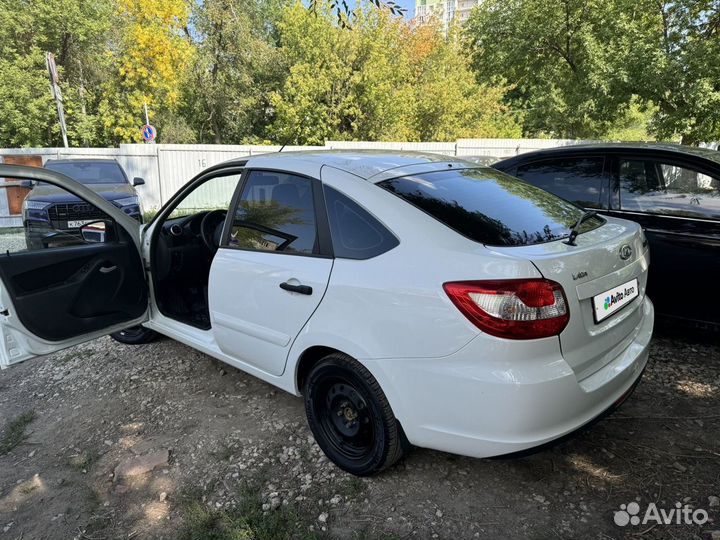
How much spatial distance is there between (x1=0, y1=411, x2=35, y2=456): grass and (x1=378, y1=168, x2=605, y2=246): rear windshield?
2837 mm

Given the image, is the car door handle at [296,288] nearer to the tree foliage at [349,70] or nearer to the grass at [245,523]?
the grass at [245,523]

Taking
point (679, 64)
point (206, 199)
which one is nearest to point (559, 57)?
point (679, 64)

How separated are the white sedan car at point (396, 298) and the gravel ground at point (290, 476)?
29 centimetres

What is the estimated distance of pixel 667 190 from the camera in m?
3.80

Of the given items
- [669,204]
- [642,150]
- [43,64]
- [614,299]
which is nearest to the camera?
[614,299]

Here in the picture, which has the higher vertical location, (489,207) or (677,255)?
(489,207)

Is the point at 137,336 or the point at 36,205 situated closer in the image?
the point at 137,336

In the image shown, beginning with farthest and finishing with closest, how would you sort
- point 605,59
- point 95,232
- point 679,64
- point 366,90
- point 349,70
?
point 366,90
point 349,70
point 605,59
point 679,64
point 95,232

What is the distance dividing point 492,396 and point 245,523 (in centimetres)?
135

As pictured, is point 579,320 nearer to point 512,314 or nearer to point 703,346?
point 512,314

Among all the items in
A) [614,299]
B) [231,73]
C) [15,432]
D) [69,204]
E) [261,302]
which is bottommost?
[15,432]

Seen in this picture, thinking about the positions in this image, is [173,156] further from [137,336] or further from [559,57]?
[559,57]

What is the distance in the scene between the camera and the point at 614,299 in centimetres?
224

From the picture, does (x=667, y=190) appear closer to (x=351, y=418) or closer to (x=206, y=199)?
(x=351, y=418)
